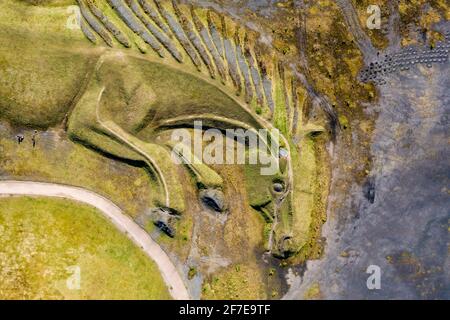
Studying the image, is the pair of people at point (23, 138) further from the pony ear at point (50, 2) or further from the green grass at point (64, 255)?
the pony ear at point (50, 2)

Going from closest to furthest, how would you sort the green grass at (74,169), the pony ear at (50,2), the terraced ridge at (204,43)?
the pony ear at (50,2)
the terraced ridge at (204,43)
the green grass at (74,169)

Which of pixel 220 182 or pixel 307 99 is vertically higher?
pixel 307 99

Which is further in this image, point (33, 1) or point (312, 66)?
point (312, 66)

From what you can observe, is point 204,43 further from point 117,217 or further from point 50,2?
point 117,217

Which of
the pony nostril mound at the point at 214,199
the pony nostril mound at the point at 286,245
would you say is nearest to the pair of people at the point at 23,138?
the pony nostril mound at the point at 214,199

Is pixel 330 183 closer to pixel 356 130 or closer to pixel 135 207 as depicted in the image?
pixel 356 130

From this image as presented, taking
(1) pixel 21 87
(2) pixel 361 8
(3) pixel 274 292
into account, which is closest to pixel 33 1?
(1) pixel 21 87
